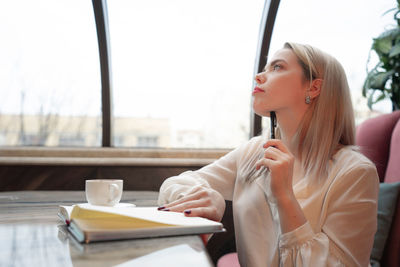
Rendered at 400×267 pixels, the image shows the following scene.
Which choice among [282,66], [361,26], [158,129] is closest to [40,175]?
[158,129]

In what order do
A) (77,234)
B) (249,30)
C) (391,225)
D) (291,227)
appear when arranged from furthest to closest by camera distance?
(249,30) < (391,225) < (291,227) < (77,234)

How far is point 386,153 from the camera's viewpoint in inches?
82.7

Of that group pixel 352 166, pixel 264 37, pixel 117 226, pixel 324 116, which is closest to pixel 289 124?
pixel 324 116

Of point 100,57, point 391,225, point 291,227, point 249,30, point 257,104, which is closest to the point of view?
point 291,227

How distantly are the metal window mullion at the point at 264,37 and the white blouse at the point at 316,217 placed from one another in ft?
5.76

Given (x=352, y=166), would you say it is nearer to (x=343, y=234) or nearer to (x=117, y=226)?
(x=343, y=234)

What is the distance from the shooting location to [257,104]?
1.41 meters

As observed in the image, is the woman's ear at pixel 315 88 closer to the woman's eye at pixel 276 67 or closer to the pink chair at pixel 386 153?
the woman's eye at pixel 276 67

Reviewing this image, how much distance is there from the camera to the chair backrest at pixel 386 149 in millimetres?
1787

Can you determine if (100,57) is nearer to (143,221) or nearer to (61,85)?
(61,85)

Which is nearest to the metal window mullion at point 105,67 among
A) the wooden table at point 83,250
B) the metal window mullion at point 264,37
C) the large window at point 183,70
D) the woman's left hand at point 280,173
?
the large window at point 183,70

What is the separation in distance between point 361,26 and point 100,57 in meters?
2.57

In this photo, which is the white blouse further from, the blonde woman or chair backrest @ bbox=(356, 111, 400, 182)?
chair backrest @ bbox=(356, 111, 400, 182)

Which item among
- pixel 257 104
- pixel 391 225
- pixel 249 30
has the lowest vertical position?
pixel 391 225
